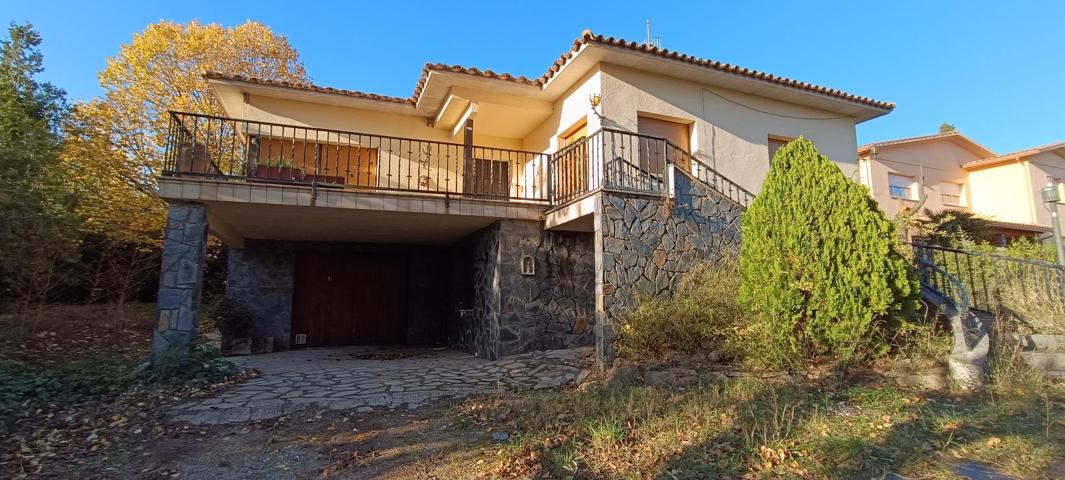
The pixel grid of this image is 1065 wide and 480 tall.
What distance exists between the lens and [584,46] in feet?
24.4

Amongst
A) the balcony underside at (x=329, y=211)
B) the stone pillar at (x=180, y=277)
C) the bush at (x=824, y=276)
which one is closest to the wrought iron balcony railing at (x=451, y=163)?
the balcony underside at (x=329, y=211)

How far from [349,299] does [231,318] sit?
2257 millimetres

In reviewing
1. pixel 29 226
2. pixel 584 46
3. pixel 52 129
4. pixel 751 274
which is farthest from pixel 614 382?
pixel 52 129

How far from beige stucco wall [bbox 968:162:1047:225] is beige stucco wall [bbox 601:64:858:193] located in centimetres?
1280

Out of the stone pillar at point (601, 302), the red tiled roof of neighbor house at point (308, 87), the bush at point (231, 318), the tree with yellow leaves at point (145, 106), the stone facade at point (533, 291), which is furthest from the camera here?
the tree with yellow leaves at point (145, 106)

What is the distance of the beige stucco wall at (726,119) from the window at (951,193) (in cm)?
1115

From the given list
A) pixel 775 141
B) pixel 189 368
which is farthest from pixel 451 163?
pixel 775 141

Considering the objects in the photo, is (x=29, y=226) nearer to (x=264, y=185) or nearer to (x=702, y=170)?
(x=264, y=185)

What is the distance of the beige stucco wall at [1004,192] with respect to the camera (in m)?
18.1

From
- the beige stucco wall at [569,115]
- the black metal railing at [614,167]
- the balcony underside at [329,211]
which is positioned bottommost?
the balcony underside at [329,211]

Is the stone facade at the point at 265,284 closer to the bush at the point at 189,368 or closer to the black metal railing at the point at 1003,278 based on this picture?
the bush at the point at 189,368

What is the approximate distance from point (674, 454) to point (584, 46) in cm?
604

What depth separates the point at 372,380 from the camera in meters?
6.13

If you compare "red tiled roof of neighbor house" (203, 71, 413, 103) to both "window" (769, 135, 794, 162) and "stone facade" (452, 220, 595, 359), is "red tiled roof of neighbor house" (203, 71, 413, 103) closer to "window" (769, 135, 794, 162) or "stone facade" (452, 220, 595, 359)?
"stone facade" (452, 220, 595, 359)
